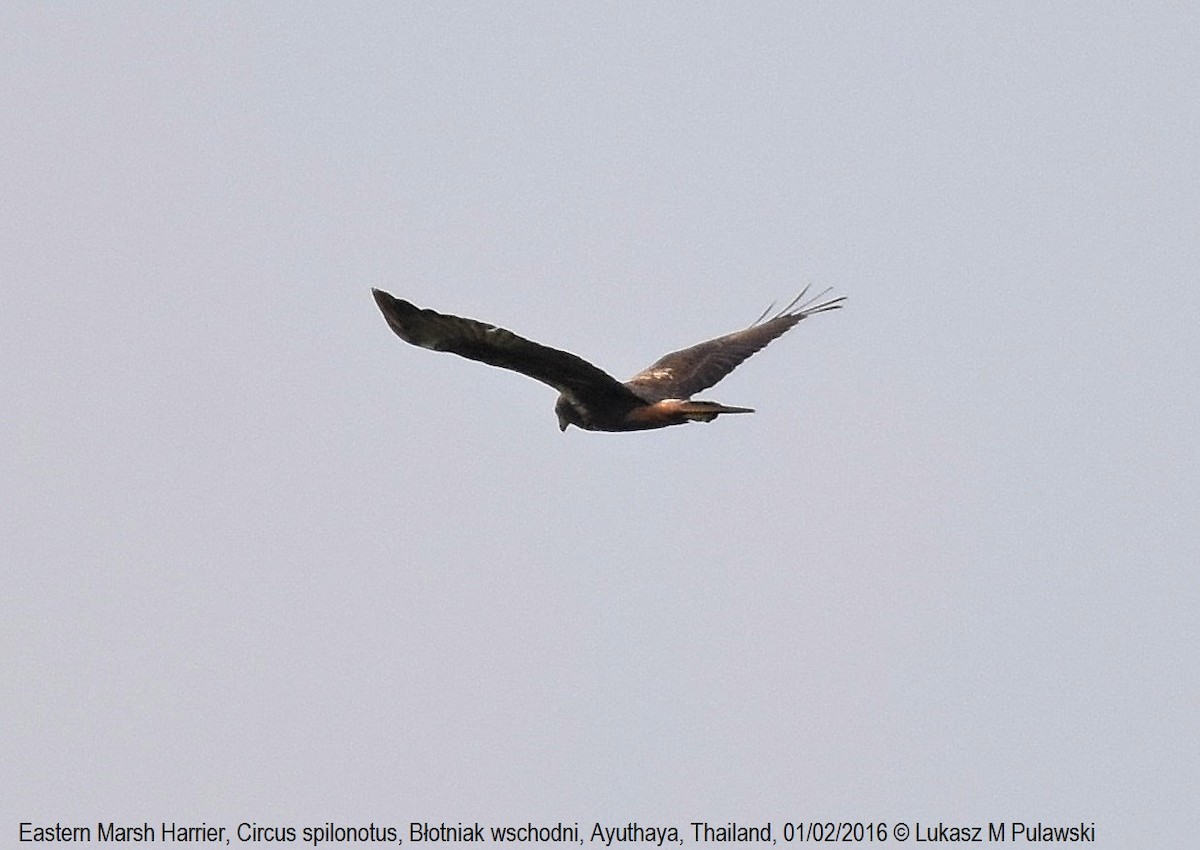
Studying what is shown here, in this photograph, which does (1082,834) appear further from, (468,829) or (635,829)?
(468,829)

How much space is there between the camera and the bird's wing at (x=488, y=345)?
1273 centimetres

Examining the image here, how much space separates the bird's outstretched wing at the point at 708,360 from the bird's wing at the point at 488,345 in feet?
6.94

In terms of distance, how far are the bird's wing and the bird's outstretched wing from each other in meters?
Result: 2.12

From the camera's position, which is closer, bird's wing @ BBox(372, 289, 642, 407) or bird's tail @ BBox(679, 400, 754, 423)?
bird's wing @ BBox(372, 289, 642, 407)

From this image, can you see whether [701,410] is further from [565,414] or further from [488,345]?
[488,345]

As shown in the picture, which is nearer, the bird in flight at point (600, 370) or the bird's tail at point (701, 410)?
the bird in flight at point (600, 370)

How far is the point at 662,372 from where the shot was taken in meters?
18.0

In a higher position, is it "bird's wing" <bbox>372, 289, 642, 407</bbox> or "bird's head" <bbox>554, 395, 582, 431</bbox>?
"bird's head" <bbox>554, 395, 582, 431</bbox>

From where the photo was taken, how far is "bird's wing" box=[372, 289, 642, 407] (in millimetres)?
12728

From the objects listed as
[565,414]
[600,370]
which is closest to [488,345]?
[600,370]

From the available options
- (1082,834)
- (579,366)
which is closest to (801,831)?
(1082,834)

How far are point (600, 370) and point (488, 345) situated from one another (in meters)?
1.38

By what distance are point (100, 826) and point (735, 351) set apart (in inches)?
306

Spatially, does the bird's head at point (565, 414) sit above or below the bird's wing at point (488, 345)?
above
